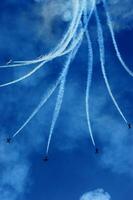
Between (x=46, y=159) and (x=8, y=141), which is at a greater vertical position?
(x=8, y=141)

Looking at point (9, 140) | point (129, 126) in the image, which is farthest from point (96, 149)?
point (9, 140)

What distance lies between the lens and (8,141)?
102 ft

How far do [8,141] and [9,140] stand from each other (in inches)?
8.8

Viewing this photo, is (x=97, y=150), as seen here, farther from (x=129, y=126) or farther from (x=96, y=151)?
(x=129, y=126)

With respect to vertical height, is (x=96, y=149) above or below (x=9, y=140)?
below

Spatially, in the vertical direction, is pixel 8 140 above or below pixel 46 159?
above

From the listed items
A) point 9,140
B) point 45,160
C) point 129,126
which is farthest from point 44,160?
point 129,126

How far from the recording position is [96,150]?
1182 inches

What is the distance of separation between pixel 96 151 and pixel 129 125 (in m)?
4.91

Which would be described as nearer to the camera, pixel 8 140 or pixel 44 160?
pixel 44 160

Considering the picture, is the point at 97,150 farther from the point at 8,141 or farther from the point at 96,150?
the point at 8,141

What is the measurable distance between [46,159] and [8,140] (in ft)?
17.0

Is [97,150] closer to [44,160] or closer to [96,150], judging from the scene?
[96,150]

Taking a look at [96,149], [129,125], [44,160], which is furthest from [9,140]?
[129,125]
